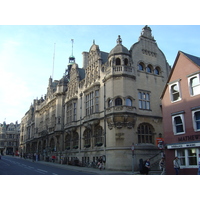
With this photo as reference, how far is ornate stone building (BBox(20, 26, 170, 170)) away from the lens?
30.2 metres

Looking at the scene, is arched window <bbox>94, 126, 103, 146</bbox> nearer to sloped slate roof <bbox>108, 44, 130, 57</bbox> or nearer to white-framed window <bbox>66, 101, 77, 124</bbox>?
white-framed window <bbox>66, 101, 77, 124</bbox>

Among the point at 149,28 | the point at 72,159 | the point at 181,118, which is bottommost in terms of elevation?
the point at 72,159

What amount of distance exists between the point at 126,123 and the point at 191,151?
10.9 m

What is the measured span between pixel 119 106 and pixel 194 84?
11.3 metres

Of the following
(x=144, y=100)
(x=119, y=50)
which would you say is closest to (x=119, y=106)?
(x=144, y=100)

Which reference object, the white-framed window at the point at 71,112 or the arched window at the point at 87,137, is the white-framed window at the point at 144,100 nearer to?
the arched window at the point at 87,137

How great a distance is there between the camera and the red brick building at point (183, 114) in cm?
2028

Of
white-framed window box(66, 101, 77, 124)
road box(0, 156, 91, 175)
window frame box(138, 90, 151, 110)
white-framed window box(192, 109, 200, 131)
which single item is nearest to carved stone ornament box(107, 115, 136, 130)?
window frame box(138, 90, 151, 110)

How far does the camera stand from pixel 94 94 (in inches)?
1415

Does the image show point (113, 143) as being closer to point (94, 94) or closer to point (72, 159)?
point (94, 94)

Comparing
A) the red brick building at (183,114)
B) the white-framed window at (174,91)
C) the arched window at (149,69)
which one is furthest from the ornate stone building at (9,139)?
the white-framed window at (174,91)

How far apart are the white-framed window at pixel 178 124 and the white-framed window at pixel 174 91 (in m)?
1.83

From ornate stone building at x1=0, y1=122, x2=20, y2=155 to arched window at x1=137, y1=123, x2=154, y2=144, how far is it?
105 metres

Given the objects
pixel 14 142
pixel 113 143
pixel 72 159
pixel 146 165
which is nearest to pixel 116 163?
pixel 113 143
